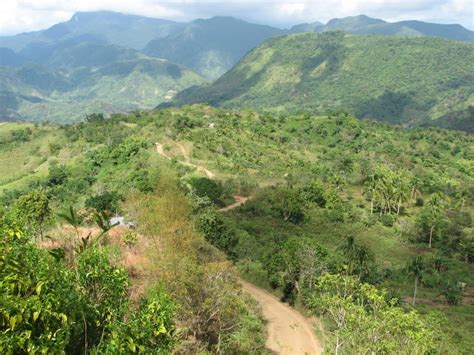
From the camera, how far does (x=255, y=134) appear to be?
486 ft

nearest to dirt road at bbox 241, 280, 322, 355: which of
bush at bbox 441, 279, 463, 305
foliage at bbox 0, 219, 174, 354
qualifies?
foliage at bbox 0, 219, 174, 354

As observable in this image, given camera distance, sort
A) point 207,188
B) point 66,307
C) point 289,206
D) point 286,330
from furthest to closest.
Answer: point 207,188, point 289,206, point 286,330, point 66,307

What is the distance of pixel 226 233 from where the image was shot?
197 feet

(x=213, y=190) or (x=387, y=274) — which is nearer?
(x=387, y=274)

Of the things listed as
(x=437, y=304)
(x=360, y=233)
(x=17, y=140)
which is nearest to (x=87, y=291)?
(x=437, y=304)

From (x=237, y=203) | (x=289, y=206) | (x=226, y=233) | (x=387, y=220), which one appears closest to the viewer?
(x=226, y=233)

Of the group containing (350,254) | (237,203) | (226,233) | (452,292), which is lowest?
(237,203)

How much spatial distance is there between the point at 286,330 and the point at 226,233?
21587 mm

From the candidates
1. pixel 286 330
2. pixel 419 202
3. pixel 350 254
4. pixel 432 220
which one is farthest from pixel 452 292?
pixel 419 202

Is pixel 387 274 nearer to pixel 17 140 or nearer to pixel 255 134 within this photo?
pixel 255 134

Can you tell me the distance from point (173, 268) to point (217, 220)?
3489 cm

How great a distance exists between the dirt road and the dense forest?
1413 mm

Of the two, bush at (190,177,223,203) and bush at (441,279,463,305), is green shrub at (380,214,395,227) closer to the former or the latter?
bush at (441,279,463,305)

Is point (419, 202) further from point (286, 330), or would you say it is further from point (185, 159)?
point (286, 330)
